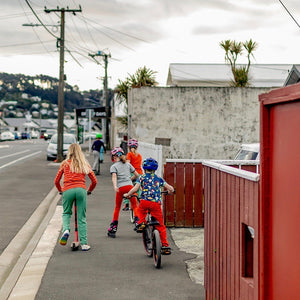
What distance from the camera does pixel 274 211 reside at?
354 centimetres

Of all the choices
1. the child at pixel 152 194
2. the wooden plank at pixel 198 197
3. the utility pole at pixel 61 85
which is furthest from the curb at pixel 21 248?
the utility pole at pixel 61 85

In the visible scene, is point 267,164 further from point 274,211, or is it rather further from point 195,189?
point 195,189

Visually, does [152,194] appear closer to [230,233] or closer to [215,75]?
[230,233]

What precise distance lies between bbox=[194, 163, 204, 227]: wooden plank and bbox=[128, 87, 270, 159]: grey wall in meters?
10.6

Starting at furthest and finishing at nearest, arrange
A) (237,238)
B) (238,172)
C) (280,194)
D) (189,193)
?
(189,193)
(237,238)
(238,172)
(280,194)

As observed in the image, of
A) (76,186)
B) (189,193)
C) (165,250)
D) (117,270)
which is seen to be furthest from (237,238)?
(189,193)

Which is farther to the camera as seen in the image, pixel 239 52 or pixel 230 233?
pixel 239 52

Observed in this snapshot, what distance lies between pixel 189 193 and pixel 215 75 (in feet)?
105

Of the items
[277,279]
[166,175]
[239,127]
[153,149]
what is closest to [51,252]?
[166,175]

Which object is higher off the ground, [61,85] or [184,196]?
[61,85]

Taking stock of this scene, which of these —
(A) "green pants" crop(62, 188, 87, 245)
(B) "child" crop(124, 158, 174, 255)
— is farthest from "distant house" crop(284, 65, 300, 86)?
→ (A) "green pants" crop(62, 188, 87, 245)

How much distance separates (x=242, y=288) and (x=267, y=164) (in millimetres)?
1247

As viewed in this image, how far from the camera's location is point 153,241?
7816 millimetres

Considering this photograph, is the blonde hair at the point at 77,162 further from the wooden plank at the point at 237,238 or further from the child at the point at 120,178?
the wooden plank at the point at 237,238
